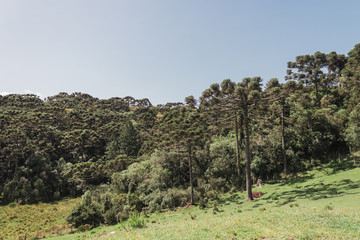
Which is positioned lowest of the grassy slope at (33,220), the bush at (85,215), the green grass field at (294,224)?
the grassy slope at (33,220)

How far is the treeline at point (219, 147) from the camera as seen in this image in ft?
89.2

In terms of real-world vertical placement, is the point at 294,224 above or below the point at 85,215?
above

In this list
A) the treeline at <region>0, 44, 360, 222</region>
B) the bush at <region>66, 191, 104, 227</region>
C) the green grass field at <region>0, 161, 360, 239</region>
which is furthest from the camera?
the treeline at <region>0, 44, 360, 222</region>

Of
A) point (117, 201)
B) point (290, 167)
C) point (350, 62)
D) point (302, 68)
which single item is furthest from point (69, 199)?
point (350, 62)

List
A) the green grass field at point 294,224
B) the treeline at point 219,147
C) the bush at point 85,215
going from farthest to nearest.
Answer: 1. the treeline at point 219,147
2. the bush at point 85,215
3. the green grass field at point 294,224

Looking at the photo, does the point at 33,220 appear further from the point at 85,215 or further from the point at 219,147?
the point at 219,147

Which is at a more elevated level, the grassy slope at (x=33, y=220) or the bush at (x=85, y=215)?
the bush at (x=85, y=215)

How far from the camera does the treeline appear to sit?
89.2ft

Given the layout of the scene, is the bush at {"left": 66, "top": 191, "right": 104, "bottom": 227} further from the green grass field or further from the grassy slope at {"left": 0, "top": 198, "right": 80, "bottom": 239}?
the green grass field

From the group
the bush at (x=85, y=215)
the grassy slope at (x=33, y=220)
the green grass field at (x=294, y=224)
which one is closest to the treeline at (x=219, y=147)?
the bush at (x=85, y=215)

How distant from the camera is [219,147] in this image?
35.4 m

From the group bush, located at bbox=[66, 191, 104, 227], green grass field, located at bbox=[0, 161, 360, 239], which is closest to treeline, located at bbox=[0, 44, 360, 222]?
bush, located at bbox=[66, 191, 104, 227]

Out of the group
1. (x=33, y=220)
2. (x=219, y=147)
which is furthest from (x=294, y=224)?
(x=33, y=220)

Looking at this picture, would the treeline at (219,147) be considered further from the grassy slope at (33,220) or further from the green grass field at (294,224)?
the green grass field at (294,224)
